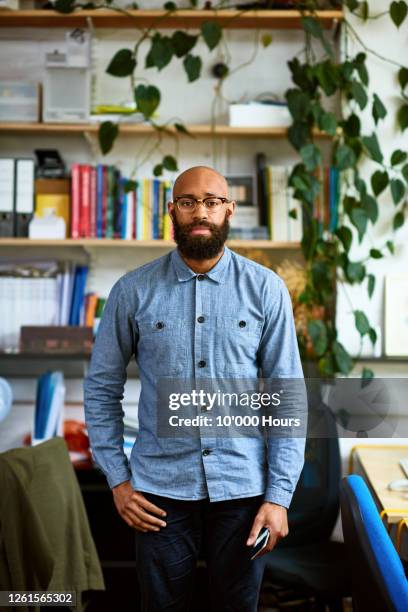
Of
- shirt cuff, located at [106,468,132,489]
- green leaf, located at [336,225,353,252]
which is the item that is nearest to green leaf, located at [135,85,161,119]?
green leaf, located at [336,225,353,252]

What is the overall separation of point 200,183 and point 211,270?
20 centimetres

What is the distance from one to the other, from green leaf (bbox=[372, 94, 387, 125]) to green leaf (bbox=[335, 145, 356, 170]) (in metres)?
0.16

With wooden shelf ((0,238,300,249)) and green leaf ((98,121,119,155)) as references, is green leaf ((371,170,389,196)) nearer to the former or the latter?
wooden shelf ((0,238,300,249))

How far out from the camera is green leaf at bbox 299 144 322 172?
9.62ft

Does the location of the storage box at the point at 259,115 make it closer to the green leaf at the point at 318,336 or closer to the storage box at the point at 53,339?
the green leaf at the point at 318,336

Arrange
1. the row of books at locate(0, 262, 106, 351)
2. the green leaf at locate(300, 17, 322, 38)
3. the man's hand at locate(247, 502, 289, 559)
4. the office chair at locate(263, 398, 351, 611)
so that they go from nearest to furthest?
the man's hand at locate(247, 502, 289, 559) < the office chair at locate(263, 398, 351, 611) < the green leaf at locate(300, 17, 322, 38) < the row of books at locate(0, 262, 106, 351)

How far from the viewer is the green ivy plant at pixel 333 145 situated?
9.71 ft

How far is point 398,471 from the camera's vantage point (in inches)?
96.6

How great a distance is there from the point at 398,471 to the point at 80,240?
1538 millimetres

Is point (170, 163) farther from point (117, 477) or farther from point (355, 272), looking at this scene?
point (117, 477)

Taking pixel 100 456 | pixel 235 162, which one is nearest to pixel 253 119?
pixel 235 162

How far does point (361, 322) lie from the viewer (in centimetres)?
304

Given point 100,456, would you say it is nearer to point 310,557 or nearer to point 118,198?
point 310,557

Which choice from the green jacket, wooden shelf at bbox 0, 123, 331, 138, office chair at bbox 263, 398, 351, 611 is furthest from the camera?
Result: wooden shelf at bbox 0, 123, 331, 138
